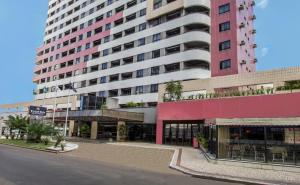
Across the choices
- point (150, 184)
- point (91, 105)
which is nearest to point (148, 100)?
point (91, 105)

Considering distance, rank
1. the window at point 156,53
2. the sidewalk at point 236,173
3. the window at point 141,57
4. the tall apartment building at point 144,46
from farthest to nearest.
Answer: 1. the window at point 141,57
2. the window at point 156,53
3. the tall apartment building at point 144,46
4. the sidewalk at point 236,173

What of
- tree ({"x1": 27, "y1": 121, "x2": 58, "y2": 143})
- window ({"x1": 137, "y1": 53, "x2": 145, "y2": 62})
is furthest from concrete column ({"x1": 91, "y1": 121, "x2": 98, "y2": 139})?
window ({"x1": 137, "y1": 53, "x2": 145, "y2": 62})

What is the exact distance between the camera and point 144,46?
59844 mm

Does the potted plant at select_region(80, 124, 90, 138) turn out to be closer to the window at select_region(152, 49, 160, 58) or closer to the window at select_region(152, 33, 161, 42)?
the window at select_region(152, 49, 160, 58)

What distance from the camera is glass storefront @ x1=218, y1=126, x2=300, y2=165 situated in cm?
1920

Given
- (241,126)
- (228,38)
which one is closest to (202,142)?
(241,126)

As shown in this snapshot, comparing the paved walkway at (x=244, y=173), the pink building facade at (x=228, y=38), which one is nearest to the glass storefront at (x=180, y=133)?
the pink building facade at (x=228, y=38)

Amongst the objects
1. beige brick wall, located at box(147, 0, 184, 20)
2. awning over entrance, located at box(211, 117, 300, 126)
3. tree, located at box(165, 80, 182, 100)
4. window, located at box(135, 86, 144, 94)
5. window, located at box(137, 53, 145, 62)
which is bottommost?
awning over entrance, located at box(211, 117, 300, 126)

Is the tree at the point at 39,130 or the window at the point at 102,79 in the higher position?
the window at the point at 102,79

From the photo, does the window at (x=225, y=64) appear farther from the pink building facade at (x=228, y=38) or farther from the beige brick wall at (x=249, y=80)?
the beige brick wall at (x=249, y=80)

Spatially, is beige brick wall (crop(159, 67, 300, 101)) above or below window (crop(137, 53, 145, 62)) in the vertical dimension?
below

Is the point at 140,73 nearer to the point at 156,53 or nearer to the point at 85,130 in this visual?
the point at 156,53

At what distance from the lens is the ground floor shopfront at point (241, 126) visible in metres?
19.9

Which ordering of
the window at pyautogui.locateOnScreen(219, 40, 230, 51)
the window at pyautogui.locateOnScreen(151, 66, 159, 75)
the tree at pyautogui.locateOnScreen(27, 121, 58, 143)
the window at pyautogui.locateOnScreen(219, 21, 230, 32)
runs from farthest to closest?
the window at pyautogui.locateOnScreen(151, 66, 159, 75)
the window at pyautogui.locateOnScreen(219, 21, 230, 32)
the window at pyautogui.locateOnScreen(219, 40, 230, 51)
the tree at pyautogui.locateOnScreen(27, 121, 58, 143)
